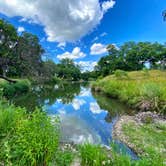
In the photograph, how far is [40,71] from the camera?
→ 52.5m

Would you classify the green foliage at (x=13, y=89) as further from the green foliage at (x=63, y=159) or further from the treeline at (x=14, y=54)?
the green foliage at (x=63, y=159)

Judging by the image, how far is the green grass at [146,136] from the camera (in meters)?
7.31

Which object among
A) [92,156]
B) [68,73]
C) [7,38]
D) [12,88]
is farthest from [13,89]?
[68,73]

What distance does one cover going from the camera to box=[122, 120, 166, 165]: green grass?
24.0 ft

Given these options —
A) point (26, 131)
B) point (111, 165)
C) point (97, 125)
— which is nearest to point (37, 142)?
point (26, 131)

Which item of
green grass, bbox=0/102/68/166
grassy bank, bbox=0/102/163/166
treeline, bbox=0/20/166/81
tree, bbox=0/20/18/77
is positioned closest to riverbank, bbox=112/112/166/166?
grassy bank, bbox=0/102/163/166

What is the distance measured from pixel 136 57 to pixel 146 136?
191ft

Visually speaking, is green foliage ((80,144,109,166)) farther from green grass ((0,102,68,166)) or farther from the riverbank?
the riverbank

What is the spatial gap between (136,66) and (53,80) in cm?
2391

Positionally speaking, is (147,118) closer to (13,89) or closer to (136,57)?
(13,89)

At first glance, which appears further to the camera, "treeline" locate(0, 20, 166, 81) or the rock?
"treeline" locate(0, 20, 166, 81)

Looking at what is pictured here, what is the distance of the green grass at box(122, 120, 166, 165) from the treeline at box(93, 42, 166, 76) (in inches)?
2036

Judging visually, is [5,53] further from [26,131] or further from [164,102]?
[26,131]

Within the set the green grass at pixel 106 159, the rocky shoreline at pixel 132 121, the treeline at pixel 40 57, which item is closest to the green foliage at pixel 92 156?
the green grass at pixel 106 159
